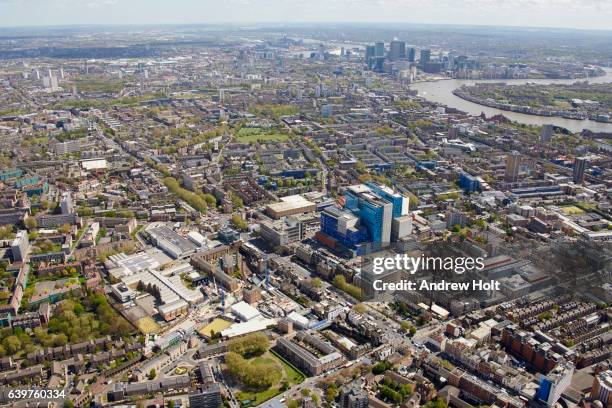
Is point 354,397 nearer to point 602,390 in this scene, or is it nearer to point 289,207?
point 602,390

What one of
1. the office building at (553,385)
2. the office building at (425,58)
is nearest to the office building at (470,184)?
the office building at (553,385)

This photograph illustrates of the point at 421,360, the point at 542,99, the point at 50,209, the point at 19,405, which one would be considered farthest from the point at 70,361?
the point at 542,99

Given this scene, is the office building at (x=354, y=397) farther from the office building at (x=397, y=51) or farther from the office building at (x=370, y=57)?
the office building at (x=397, y=51)

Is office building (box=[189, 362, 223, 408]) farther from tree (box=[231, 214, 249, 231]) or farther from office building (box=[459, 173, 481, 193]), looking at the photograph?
office building (box=[459, 173, 481, 193])

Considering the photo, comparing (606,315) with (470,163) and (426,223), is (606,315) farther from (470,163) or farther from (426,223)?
(470,163)

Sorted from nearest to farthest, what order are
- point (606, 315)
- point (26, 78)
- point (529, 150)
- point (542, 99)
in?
point (606, 315), point (529, 150), point (542, 99), point (26, 78)

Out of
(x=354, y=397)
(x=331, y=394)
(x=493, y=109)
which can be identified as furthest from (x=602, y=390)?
(x=493, y=109)

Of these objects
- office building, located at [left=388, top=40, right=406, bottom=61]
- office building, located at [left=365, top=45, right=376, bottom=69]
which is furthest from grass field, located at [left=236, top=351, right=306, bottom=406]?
office building, located at [left=388, top=40, right=406, bottom=61]
